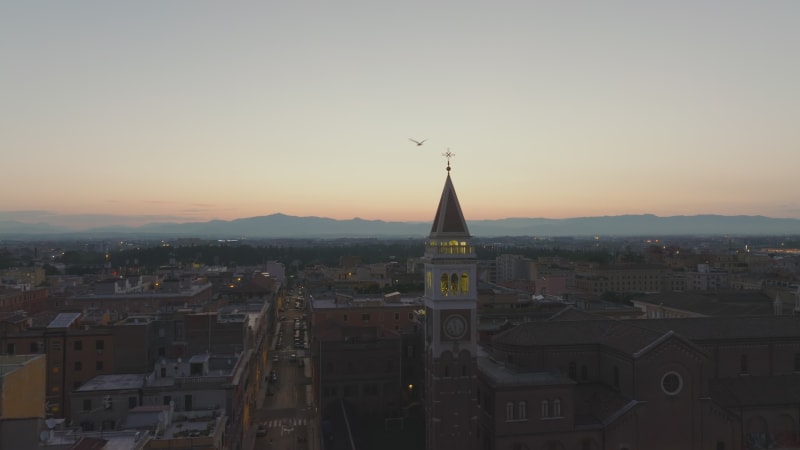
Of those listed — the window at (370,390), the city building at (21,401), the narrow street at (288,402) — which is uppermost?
the city building at (21,401)

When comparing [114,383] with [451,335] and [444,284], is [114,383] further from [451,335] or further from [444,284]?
[444,284]

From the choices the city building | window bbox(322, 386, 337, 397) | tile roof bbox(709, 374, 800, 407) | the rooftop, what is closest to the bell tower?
window bbox(322, 386, 337, 397)

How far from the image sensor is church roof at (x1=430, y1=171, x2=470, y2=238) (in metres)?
40.6

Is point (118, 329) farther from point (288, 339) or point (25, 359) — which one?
point (288, 339)

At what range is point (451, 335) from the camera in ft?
132

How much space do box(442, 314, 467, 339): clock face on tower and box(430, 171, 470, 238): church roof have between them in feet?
17.6

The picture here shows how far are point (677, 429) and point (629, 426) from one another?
12.0 ft

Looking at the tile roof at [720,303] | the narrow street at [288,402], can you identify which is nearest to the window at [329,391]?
Answer: the narrow street at [288,402]

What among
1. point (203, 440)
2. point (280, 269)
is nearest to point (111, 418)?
point (203, 440)

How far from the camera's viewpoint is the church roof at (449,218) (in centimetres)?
4059

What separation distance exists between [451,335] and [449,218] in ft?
25.2

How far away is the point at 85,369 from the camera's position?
5069 cm

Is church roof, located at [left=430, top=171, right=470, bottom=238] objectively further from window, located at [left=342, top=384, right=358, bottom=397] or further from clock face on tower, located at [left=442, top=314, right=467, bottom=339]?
window, located at [left=342, top=384, right=358, bottom=397]

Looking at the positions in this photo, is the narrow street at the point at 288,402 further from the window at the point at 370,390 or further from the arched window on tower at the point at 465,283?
the arched window on tower at the point at 465,283
